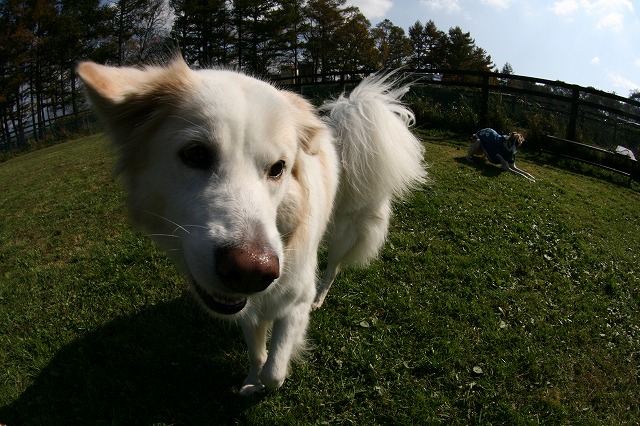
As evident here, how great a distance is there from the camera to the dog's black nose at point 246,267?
1527 mm

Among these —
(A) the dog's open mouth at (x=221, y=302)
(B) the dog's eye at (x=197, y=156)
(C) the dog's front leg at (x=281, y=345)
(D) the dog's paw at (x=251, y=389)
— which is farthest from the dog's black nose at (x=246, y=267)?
(D) the dog's paw at (x=251, y=389)

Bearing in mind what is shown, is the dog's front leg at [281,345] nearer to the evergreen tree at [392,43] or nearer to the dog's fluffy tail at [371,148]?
the dog's fluffy tail at [371,148]

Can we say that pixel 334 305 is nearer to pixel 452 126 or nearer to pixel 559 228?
pixel 559 228

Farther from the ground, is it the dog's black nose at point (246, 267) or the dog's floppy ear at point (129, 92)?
the dog's floppy ear at point (129, 92)

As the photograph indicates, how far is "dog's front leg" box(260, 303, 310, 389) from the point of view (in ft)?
8.64

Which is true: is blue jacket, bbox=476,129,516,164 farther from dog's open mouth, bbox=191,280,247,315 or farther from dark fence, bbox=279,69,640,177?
dog's open mouth, bbox=191,280,247,315

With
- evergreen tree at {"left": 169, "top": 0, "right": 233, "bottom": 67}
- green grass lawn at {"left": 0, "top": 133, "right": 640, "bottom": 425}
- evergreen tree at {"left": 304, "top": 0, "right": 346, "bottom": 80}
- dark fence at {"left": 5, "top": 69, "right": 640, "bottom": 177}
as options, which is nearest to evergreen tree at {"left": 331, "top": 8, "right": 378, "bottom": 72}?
evergreen tree at {"left": 304, "top": 0, "right": 346, "bottom": 80}

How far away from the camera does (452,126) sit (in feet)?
48.5

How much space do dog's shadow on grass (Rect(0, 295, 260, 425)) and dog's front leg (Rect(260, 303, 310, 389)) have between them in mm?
361

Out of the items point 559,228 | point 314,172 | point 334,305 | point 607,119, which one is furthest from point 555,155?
point 314,172

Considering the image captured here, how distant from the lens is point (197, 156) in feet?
6.00

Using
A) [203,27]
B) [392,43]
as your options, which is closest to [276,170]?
[203,27]

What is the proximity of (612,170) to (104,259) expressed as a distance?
45.0ft

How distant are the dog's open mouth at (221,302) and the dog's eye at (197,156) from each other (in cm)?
55
